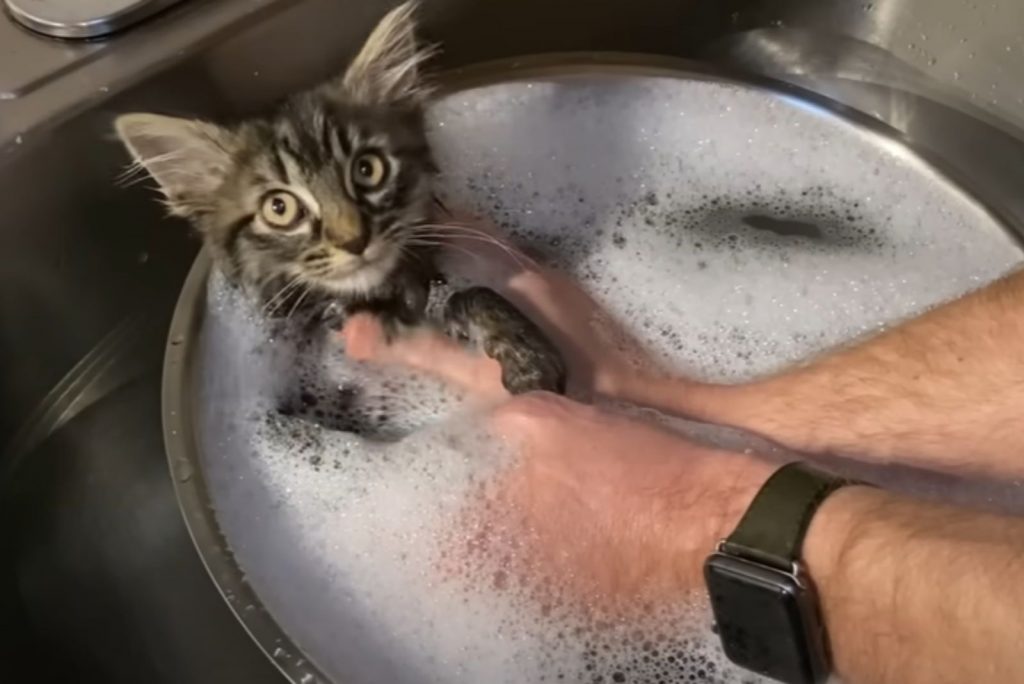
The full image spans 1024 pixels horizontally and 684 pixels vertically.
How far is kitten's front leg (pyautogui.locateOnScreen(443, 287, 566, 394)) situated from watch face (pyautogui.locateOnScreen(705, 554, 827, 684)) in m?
0.24

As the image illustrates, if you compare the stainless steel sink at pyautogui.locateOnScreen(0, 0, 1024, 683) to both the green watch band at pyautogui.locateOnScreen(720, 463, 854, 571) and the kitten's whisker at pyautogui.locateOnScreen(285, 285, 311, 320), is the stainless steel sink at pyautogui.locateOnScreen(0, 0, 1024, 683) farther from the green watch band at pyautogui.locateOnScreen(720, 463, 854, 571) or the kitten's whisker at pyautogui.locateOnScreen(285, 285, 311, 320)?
the green watch band at pyautogui.locateOnScreen(720, 463, 854, 571)

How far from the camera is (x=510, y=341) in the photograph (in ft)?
2.73

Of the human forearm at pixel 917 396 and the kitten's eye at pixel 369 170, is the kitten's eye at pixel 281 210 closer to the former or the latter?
the kitten's eye at pixel 369 170

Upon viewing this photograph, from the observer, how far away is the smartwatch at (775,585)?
0.60 m

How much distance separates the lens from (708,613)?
2.48 ft

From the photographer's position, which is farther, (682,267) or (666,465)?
(682,267)

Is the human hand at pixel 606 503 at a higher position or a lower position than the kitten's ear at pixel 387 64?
lower

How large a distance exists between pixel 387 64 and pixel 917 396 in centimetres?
43

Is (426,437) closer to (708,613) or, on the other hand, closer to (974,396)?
(708,613)

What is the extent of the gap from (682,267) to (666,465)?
0.96 ft

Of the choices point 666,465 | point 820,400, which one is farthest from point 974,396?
point 666,465

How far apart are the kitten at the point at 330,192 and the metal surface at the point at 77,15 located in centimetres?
11

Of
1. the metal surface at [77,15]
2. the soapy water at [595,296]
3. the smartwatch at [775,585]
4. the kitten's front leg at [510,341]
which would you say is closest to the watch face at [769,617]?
the smartwatch at [775,585]

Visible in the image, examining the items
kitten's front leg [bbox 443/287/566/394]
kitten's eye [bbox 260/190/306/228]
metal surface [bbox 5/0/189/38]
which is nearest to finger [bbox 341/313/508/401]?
kitten's front leg [bbox 443/287/566/394]
